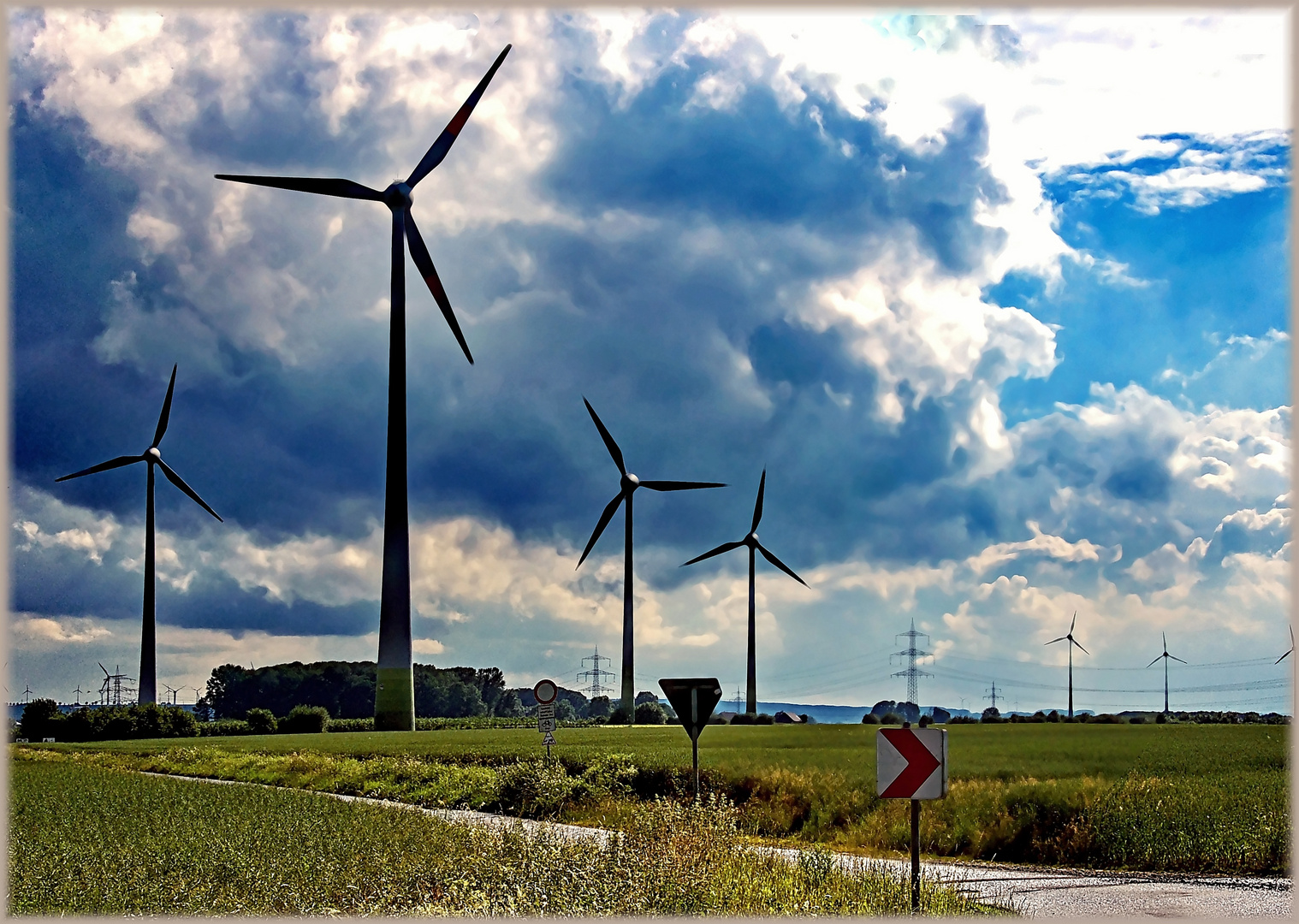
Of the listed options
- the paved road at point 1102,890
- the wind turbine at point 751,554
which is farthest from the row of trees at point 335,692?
the paved road at point 1102,890

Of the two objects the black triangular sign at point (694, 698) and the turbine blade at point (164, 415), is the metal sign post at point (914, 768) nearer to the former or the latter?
the black triangular sign at point (694, 698)

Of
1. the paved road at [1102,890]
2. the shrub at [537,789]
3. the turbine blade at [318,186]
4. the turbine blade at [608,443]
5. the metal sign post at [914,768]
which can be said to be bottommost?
the shrub at [537,789]

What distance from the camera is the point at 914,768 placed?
15523 mm

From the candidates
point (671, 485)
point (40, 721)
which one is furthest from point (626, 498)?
point (40, 721)

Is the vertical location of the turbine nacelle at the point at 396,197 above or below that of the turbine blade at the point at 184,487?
above

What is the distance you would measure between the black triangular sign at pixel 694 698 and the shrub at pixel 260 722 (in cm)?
6760

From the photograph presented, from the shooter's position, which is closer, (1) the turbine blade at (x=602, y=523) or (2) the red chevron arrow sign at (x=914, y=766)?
(2) the red chevron arrow sign at (x=914, y=766)

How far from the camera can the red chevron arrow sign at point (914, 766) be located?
15.5m

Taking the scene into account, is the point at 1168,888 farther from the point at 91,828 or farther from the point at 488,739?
the point at 488,739

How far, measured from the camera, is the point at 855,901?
620 inches

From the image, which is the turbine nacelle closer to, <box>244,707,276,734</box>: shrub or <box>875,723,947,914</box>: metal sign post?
<box>244,707,276,734</box>: shrub

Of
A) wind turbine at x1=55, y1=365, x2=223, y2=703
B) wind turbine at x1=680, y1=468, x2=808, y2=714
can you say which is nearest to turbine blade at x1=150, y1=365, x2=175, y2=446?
wind turbine at x1=55, y1=365, x2=223, y2=703

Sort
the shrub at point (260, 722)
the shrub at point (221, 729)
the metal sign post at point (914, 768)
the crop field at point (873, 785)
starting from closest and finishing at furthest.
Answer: the metal sign post at point (914, 768) → the crop field at point (873, 785) → the shrub at point (221, 729) → the shrub at point (260, 722)

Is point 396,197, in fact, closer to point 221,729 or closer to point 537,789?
point 537,789
